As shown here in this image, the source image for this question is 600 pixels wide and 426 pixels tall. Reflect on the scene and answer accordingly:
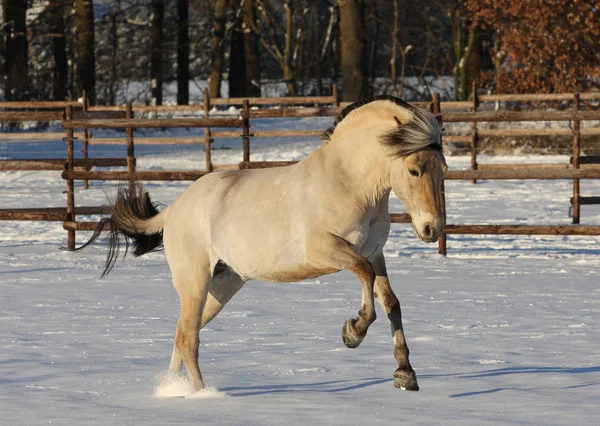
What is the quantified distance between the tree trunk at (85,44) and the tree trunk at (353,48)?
19.6 ft

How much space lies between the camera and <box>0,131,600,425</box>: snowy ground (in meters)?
5.19

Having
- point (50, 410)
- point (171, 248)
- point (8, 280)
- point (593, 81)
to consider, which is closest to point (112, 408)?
point (50, 410)

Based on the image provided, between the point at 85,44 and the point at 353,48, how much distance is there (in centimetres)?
656

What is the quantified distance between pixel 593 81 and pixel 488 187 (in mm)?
5348

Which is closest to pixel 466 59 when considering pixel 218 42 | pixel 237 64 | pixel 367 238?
pixel 237 64

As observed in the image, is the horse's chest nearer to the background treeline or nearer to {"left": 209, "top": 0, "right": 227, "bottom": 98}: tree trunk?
the background treeline

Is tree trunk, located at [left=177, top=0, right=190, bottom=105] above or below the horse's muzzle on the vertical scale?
above

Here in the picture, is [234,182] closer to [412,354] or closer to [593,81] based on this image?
[412,354]

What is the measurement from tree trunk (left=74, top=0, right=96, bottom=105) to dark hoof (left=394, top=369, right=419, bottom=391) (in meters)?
22.6

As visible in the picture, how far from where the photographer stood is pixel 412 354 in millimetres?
6703

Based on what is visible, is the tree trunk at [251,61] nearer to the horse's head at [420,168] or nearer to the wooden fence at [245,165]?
the wooden fence at [245,165]

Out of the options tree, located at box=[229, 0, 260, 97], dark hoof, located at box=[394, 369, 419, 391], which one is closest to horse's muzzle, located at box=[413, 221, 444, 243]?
dark hoof, located at box=[394, 369, 419, 391]

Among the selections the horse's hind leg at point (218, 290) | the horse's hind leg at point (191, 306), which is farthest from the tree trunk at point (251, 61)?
the horse's hind leg at point (191, 306)

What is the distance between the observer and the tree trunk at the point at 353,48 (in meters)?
24.0
